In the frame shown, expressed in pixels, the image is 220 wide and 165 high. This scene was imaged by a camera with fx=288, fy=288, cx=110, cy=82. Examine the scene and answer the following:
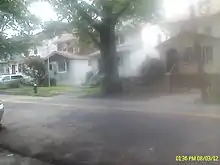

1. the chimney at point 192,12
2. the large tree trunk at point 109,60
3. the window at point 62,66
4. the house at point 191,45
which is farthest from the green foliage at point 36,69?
the chimney at point 192,12

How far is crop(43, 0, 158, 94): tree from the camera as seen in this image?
2.97m

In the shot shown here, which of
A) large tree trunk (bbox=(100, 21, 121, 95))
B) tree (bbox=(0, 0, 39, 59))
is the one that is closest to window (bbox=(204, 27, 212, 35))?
large tree trunk (bbox=(100, 21, 121, 95))

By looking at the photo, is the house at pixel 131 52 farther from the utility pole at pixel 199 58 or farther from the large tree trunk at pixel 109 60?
the utility pole at pixel 199 58

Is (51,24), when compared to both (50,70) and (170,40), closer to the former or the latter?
(50,70)

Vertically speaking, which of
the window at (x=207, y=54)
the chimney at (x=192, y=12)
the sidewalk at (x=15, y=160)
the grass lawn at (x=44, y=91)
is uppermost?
the chimney at (x=192, y=12)

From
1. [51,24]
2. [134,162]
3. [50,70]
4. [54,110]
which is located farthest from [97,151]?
[51,24]

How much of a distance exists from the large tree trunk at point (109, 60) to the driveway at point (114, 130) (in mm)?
192

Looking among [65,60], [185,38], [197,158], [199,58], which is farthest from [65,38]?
[197,158]

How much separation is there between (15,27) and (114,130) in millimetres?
2300

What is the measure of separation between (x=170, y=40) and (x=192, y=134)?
89 cm

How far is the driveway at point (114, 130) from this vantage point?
8.50 feet

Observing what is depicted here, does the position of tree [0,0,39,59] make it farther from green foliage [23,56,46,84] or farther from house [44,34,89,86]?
house [44,34,89,86]

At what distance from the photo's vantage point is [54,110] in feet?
12.7

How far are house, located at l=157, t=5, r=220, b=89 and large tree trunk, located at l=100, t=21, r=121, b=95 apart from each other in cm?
54
